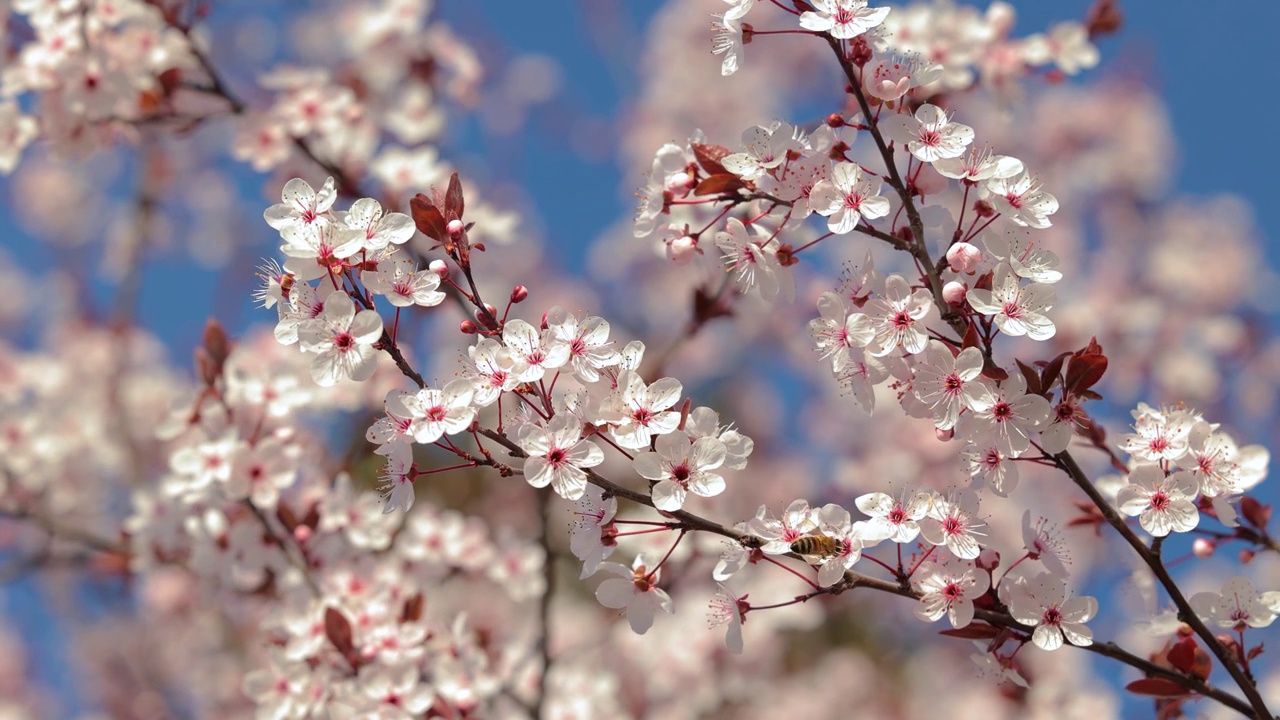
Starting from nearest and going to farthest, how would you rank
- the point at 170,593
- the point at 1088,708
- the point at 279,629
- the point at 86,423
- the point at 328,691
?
the point at 328,691 → the point at 279,629 → the point at 1088,708 → the point at 86,423 → the point at 170,593

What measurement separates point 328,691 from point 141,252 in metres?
2.92

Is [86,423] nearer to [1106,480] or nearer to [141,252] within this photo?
[141,252]

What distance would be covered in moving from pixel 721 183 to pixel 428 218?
48cm

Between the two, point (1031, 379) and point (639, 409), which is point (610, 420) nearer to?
point (639, 409)

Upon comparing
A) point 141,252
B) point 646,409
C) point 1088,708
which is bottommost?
point 1088,708

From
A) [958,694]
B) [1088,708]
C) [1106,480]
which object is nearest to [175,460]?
[1106,480]

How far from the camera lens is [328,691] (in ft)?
7.36

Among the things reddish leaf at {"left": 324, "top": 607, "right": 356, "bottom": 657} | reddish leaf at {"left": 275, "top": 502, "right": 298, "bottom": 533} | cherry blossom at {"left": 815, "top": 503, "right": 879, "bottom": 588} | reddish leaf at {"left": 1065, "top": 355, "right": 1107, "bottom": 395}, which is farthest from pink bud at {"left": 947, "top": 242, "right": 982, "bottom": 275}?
reddish leaf at {"left": 275, "top": 502, "right": 298, "bottom": 533}

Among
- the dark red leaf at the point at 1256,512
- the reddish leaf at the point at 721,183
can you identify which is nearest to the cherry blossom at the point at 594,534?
the reddish leaf at the point at 721,183

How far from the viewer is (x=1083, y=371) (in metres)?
1.55

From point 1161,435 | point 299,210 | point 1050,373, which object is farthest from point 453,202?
point 1161,435

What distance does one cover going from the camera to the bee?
5.07 feet

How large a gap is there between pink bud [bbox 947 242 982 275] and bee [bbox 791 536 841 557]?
1.50 feet

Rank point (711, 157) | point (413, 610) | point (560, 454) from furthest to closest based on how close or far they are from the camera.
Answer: point (413, 610) < point (711, 157) < point (560, 454)
